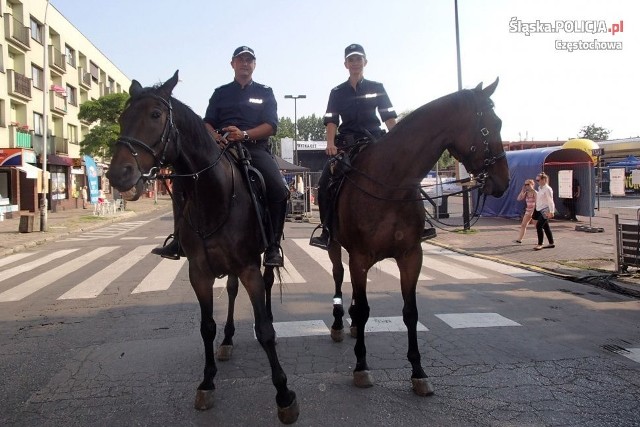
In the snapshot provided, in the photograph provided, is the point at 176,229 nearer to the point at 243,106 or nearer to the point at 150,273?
the point at 243,106

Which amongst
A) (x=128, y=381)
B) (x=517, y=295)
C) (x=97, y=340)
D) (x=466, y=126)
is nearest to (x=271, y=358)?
(x=128, y=381)

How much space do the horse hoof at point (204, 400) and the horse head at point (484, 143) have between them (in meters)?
2.78

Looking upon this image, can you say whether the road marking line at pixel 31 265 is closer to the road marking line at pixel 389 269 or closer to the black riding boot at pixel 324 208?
the road marking line at pixel 389 269

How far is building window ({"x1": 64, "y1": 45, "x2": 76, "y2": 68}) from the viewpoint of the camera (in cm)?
3966

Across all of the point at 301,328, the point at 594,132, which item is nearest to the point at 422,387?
the point at 301,328

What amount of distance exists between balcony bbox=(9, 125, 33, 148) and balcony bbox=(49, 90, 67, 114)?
589cm

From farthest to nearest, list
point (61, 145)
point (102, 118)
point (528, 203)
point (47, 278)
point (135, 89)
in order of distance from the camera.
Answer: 1. point (61, 145)
2. point (102, 118)
3. point (528, 203)
4. point (47, 278)
5. point (135, 89)

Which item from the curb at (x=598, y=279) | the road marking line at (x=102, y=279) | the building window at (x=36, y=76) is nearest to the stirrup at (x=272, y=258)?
the road marking line at (x=102, y=279)

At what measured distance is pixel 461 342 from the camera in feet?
16.7

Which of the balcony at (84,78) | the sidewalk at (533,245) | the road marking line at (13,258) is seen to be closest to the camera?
the sidewalk at (533,245)

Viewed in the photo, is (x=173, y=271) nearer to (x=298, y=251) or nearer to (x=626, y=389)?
(x=298, y=251)

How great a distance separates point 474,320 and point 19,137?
3194 cm

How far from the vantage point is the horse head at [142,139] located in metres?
2.78

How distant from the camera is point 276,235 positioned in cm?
415
